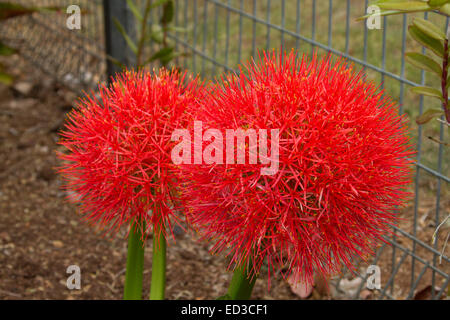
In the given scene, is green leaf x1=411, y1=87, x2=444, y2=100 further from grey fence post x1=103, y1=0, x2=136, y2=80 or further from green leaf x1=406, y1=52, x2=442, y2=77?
grey fence post x1=103, y1=0, x2=136, y2=80

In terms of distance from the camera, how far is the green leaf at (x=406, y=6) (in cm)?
105

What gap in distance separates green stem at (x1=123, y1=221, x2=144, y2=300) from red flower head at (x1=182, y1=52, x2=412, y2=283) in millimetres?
312

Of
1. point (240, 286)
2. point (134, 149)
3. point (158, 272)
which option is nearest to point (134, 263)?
point (158, 272)

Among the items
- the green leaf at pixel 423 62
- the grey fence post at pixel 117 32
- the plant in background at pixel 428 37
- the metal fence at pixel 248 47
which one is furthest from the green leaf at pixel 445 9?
the grey fence post at pixel 117 32

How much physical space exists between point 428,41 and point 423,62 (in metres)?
0.05

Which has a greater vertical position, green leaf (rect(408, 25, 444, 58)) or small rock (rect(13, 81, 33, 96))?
small rock (rect(13, 81, 33, 96))

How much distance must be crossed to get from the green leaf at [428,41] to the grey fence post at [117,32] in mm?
2134

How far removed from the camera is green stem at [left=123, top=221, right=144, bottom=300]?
1.32m

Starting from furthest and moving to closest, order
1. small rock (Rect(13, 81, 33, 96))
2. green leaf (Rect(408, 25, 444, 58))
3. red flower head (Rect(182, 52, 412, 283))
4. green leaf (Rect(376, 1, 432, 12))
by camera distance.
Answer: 1. small rock (Rect(13, 81, 33, 96))
2. green leaf (Rect(408, 25, 444, 58))
3. green leaf (Rect(376, 1, 432, 12))
4. red flower head (Rect(182, 52, 412, 283))

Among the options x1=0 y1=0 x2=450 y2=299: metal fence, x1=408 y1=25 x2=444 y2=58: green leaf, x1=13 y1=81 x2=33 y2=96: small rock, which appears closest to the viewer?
x1=408 y1=25 x2=444 y2=58: green leaf

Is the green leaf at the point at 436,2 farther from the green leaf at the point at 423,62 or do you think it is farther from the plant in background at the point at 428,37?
the green leaf at the point at 423,62

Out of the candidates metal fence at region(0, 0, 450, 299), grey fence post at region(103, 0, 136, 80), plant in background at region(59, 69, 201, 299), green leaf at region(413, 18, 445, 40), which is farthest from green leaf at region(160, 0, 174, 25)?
green leaf at region(413, 18, 445, 40)
